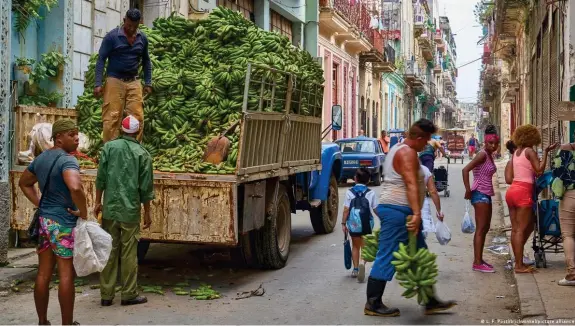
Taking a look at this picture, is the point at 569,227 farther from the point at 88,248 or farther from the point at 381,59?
the point at 381,59

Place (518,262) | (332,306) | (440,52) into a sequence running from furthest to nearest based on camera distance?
1. (440,52)
2. (518,262)
3. (332,306)

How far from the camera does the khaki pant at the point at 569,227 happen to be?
7.95 metres

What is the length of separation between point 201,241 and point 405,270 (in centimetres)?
217

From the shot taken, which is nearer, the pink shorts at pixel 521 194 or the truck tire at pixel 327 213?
the pink shorts at pixel 521 194

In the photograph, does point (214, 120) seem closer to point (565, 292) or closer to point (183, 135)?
point (183, 135)

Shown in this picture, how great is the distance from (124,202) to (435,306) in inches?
116

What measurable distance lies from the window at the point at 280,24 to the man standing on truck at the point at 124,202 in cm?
1634

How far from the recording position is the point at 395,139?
1146 inches

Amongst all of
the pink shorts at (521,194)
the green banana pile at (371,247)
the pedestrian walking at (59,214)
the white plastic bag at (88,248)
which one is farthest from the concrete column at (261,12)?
the white plastic bag at (88,248)

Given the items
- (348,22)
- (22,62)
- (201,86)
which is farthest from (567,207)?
(348,22)

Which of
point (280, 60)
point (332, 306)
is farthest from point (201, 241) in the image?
point (280, 60)

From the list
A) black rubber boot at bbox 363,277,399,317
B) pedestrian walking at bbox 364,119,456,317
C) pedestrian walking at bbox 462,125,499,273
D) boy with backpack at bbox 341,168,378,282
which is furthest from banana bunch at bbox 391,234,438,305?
pedestrian walking at bbox 462,125,499,273

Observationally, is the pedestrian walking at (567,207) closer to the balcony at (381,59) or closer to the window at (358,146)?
the window at (358,146)

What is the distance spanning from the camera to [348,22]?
105ft
